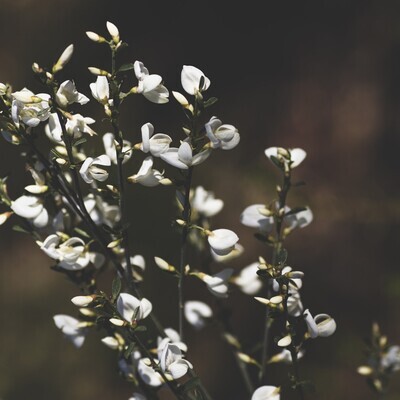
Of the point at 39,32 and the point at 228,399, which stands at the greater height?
the point at 39,32

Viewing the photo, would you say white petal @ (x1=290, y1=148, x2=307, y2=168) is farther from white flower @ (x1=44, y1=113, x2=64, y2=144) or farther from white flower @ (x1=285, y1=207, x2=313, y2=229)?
white flower @ (x1=44, y1=113, x2=64, y2=144)

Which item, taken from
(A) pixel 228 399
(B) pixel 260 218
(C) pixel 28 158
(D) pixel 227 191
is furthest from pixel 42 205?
(D) pixel 227 191

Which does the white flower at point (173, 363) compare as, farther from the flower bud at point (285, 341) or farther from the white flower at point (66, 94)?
the white flower at point (66, 94)

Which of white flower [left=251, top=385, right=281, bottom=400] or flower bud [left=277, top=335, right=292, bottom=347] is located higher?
flower bud [left=277, top=335, right=292, bottom=347]

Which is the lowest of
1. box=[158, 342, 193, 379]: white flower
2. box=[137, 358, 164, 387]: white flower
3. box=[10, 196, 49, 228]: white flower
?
box=[137, 358, 164, 387]: white flower

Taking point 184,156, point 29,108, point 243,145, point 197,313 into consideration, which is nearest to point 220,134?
point 184,156

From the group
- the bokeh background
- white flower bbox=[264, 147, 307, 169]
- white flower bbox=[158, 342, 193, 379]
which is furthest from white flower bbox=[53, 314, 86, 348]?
the bokeh background

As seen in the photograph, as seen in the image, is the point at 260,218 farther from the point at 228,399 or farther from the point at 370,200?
the point at 370,200
